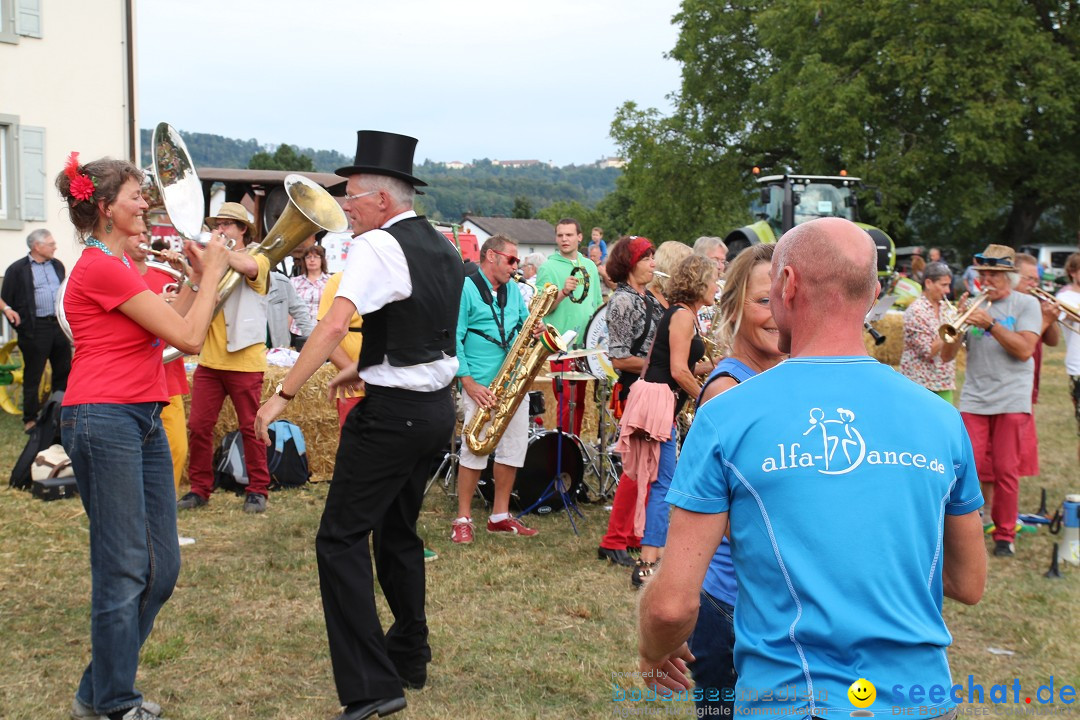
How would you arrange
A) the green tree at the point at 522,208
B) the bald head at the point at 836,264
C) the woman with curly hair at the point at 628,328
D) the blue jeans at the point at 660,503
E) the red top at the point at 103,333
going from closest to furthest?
1. the bald head at the point at 836,264
2. the red top at the point at 103,333
3. the blue jeans at the point at 660,503
4. the woman with curly hair at the point at 628,328
5. the green tree at the point at 522,208

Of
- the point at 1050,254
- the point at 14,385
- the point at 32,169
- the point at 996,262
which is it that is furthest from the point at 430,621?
the point at 1050,254

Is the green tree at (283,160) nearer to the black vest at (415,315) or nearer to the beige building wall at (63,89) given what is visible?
the beige building wall at (63,89)

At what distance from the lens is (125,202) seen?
3.57 m

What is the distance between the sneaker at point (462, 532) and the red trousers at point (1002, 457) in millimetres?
3426

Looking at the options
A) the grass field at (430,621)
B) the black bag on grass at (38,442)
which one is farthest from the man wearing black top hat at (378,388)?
the black bag on grass at (38,442)

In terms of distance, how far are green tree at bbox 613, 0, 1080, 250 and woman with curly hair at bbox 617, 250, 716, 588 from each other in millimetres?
23419

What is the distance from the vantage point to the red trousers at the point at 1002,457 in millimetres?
6594

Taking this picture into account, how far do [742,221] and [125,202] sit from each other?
34.4 meters

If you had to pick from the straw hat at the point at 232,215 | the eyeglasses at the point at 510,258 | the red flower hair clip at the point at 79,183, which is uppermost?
the red flower hair clip at the point at 79,183

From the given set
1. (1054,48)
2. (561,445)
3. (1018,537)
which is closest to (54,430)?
(561,445)

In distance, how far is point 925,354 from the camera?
7.38m

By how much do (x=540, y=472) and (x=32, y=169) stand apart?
14.0 metres

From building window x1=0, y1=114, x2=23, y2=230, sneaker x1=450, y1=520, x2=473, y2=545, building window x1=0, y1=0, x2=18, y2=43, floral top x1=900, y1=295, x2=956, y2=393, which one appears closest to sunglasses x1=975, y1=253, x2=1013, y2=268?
floral top x1=900, y1=295, x2=956, y2=393

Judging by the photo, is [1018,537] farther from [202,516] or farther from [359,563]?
[202,516]
